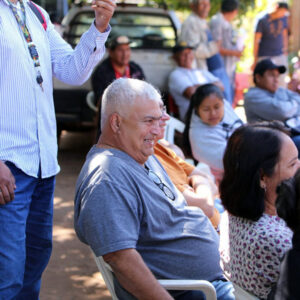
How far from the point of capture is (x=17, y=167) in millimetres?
2184

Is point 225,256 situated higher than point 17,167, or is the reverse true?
point 17,167

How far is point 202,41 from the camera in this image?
736 centimetres

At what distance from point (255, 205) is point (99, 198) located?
0.60m

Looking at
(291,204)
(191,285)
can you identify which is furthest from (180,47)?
(291,204)

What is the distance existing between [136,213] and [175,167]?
1.16 meters

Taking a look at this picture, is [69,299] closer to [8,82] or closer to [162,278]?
[162,278]

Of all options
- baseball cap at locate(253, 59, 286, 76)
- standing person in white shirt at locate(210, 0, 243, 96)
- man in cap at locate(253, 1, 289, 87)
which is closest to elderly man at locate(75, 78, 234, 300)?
baseball cap at locate(253, 59, 286, 76)

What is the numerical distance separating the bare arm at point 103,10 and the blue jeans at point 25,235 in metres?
0.75

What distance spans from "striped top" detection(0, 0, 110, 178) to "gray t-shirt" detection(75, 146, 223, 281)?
0.24 m

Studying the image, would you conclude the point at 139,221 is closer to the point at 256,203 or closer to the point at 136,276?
the point at 136,276

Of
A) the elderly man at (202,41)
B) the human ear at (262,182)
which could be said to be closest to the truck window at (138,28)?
the elderly man at (202,41)

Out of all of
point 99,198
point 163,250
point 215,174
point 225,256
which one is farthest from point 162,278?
point 215,174

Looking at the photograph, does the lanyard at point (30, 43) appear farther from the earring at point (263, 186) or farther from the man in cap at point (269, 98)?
the man in cap at point (269, 98)

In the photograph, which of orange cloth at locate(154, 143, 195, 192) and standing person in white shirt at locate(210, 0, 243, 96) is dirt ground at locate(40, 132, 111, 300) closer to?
orange cloth at locate(154, 143, 195, 192)
